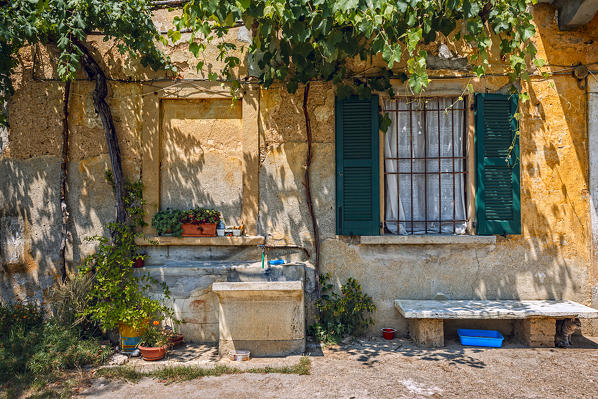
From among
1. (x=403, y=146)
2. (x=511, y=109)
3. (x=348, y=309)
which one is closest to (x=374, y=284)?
(x=348, y=309)

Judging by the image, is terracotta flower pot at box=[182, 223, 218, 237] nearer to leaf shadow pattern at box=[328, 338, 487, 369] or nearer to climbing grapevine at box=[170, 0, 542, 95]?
climbing grapevine at box=[170, 0, 542, 95]

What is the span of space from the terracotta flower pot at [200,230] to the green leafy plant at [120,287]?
619 millimetres

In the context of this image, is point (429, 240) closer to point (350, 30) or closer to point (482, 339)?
point (482, 339)

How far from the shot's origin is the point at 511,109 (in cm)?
541

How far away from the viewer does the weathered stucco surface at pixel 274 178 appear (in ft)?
17.8

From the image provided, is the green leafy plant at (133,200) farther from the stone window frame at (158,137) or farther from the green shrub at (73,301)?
the green shrub at (73,301)

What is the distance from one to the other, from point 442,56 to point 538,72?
1.17 metres

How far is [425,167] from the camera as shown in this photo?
5605mm

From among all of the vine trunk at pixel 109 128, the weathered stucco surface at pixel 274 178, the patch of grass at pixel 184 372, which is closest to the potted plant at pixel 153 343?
the patch of grass at pixel 184 372

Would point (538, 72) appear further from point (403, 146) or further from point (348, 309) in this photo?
point (348, 309)

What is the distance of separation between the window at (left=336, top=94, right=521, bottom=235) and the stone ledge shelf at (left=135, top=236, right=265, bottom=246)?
1075 mm

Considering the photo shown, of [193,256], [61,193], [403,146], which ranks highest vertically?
[403,146]

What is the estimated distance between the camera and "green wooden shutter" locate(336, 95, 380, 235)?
213 inches

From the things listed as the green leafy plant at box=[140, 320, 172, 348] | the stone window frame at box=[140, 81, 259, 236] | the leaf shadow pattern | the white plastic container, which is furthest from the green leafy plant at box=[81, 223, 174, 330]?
the leaf shadow pattern
